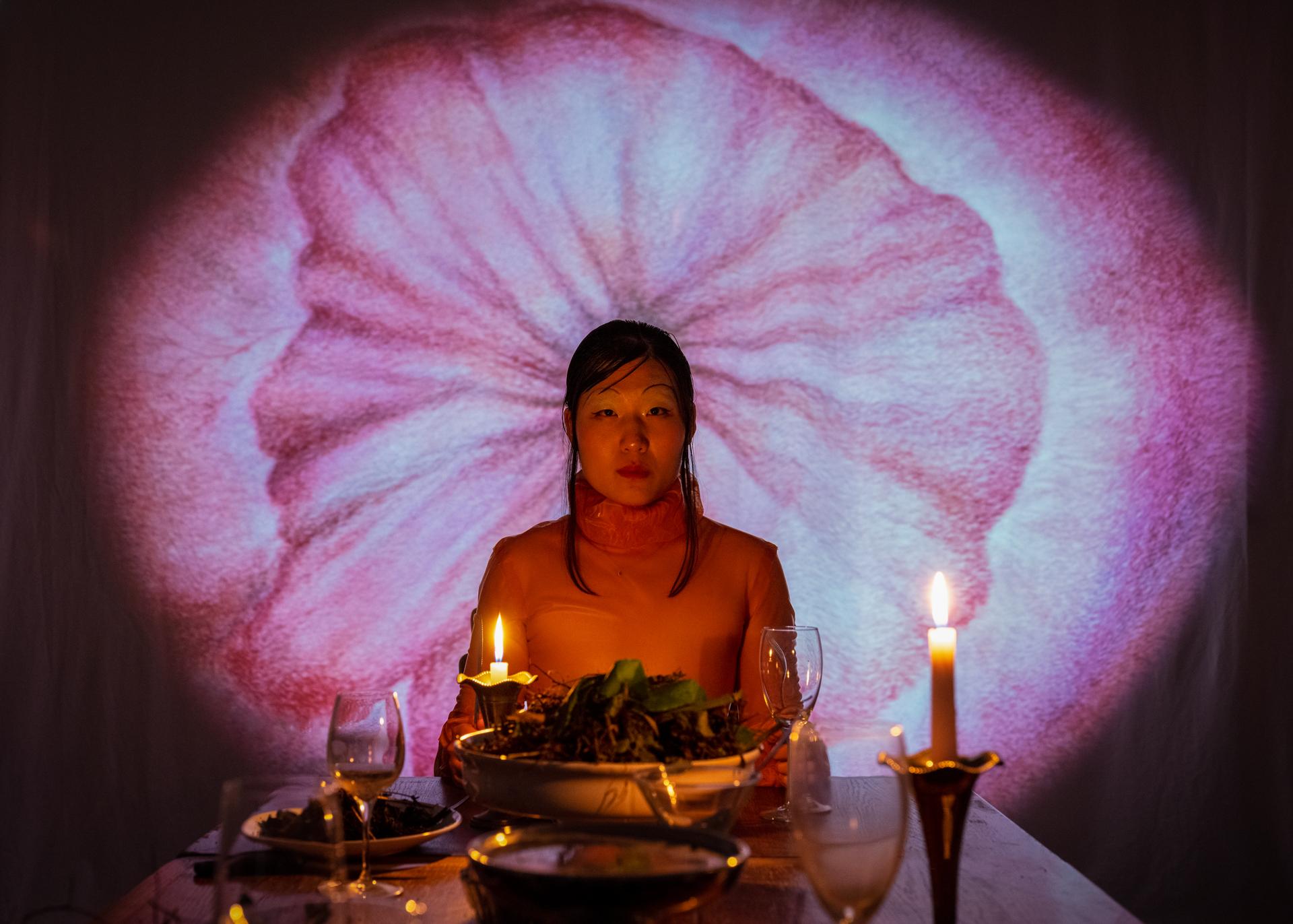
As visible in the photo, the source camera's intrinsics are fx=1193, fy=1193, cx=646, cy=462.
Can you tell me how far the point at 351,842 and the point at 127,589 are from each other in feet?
7.14

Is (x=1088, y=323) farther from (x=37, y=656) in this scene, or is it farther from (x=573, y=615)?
(x=37, y=656)

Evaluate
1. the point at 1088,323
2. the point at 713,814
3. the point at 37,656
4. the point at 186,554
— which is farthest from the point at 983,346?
the point at 37,656

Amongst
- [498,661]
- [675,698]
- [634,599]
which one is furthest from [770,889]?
[634,599]

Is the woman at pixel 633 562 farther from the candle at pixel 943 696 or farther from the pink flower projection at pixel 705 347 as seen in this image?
the candle at pixel 943 696

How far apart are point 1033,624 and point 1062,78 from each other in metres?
1.42

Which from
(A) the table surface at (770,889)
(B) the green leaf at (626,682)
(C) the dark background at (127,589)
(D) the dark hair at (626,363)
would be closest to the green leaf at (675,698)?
(B) the green leaf at (626,682)

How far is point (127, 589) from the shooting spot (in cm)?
306

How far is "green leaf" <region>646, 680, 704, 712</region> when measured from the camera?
1177 mm

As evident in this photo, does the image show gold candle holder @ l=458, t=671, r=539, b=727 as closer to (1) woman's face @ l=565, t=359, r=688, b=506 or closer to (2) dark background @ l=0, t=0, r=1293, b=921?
(1) woman's face @ l=565, t=359, r=688, b=506

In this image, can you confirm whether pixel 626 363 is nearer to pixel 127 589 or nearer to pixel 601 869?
pixel 601 869

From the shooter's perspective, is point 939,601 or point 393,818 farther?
point 393,818

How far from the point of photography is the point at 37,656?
3047 mm

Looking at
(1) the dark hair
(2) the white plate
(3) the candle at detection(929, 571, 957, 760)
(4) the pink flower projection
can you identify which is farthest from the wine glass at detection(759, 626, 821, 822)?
(4) the pink flower projection

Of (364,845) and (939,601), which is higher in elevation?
(939,601)
